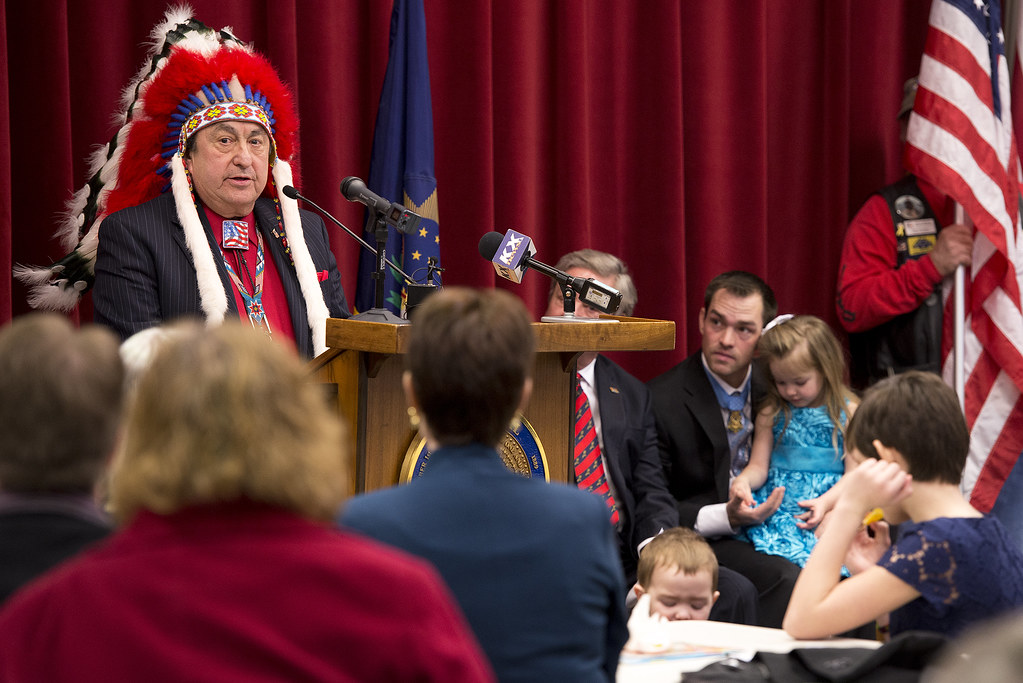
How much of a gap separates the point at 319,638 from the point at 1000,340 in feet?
11.3

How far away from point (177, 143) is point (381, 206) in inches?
32.6

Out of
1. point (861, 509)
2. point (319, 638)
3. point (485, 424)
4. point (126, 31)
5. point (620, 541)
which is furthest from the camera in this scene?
point (126, 31)

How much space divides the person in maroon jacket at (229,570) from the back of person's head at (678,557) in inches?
62.3

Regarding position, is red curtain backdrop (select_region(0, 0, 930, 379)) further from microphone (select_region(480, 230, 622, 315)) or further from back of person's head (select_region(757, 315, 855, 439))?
microphone (select_region(480, 230, 622, 315))

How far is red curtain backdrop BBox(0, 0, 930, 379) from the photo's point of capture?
11.1ft

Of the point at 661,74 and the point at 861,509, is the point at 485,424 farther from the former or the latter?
the point at 661,74

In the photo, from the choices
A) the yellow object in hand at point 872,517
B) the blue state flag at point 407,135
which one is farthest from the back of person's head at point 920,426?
the blue state flag at point 407,135

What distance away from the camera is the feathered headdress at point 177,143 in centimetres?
290

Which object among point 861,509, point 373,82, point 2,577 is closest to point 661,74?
point 373,82

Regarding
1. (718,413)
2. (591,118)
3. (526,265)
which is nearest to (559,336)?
(526,265)

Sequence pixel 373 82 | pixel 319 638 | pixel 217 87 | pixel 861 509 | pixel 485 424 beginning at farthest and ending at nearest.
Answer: pixel 373 82 → pixel 217 87 → pixel 861 509 → pixel 485 424 → pixel 319 638

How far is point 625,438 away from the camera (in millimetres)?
3229

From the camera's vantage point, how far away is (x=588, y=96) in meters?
4.18

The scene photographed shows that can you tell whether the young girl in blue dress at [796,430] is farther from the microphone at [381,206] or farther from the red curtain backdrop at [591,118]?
the microphone at [381,206]
